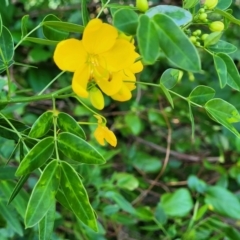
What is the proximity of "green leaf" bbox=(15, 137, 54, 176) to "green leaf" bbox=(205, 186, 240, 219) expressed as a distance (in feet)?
2.48

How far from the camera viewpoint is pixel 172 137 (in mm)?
1536

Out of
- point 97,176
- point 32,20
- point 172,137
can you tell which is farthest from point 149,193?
point 32,20

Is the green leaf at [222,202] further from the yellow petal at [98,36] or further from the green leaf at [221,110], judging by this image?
the yellow petal at [98,36]

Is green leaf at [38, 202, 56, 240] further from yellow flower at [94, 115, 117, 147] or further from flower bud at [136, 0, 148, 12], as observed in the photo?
flower bud at [136, 0, 148, 12]

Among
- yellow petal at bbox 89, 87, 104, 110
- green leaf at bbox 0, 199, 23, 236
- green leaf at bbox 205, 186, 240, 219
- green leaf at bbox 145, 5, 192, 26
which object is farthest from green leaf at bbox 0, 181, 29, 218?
green leaf at bbox 205, 186, 240, 219

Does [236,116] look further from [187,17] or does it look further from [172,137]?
[172,137]

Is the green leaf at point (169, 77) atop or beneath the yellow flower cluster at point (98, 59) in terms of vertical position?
beneath

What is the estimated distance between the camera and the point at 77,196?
479mm

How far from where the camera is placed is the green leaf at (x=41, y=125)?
0.51 metres

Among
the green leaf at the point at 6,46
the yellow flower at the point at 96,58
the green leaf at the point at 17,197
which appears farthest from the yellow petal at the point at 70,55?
the green leaf at the point at 17,197

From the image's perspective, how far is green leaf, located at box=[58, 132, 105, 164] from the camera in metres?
0.48

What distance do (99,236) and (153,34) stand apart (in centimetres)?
68

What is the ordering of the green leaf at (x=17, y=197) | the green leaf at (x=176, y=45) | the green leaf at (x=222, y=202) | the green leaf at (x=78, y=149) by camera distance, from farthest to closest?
the green leaf at (x=222, y=202)
the green leaf at (x=17, y=197)
the green leaf at (x=78, y=149)
the green leaf at (x=176, y=45)

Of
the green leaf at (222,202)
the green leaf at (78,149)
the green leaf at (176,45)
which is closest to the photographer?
the green leaf at (176,45)
